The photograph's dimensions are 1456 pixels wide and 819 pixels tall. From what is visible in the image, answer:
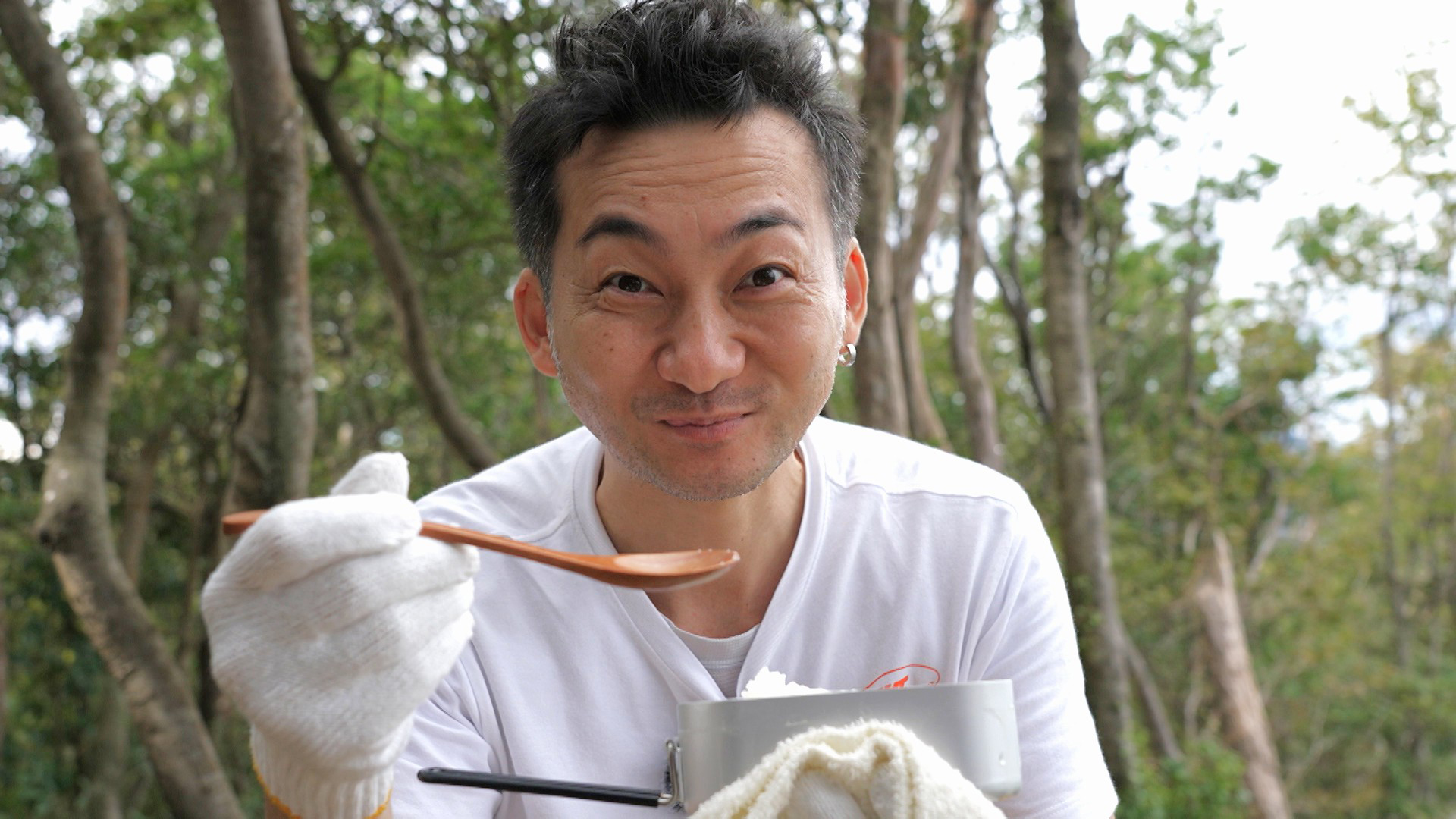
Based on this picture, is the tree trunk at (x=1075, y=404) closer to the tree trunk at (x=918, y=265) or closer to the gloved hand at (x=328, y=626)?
the tree trunk at (x=918, y=265)

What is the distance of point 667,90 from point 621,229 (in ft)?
0.75

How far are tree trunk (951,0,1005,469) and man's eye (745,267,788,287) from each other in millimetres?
4576

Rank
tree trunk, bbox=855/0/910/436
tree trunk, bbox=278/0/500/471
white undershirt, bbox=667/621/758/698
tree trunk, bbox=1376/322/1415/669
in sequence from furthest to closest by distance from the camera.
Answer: tree trunk, bbox=1376/322/1415/669, tree trunk, bbox=278/0/500/471, tree trunk, bbox=855/0/910/436, white undershirt, bbox=667/621/758/698

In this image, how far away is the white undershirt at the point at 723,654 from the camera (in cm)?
177

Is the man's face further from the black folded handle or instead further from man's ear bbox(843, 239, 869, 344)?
the black folded handle

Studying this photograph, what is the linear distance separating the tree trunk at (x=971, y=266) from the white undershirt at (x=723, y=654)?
4.66 meters

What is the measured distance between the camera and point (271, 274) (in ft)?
11.9

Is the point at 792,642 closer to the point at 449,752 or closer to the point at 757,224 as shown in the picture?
the point at 449,752

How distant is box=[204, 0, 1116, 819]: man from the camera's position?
5.27ft

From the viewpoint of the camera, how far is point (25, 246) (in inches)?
301

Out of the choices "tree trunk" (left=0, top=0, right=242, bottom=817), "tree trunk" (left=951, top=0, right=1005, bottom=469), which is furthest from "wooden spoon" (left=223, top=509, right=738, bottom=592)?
"tree trunk" (left=951, top=0, right=1005, bottom=469)

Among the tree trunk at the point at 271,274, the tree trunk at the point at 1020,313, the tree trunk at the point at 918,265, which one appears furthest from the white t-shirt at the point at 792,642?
the tree trunk at the point at 1020,313

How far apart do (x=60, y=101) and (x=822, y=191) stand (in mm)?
3820

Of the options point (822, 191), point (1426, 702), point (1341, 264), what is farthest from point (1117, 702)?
point (1426, 702)
